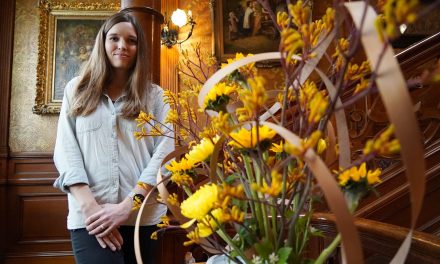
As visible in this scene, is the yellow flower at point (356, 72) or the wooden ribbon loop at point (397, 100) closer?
the wooden ribbon loop at point (397, 100)

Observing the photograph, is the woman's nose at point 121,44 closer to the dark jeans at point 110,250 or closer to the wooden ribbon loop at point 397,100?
the dark jeans at point 110,250

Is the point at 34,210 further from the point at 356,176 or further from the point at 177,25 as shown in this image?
the point at 356,176

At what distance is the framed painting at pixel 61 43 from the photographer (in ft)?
14.8

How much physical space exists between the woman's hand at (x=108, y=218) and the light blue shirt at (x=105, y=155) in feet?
0.20

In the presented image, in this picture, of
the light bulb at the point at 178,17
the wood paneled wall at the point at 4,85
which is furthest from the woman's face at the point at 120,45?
the wood paneled wall at the point at 4,85

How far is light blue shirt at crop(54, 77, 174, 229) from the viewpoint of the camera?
1.30 m

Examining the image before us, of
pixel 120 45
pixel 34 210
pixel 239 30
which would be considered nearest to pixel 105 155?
pixel 120 45

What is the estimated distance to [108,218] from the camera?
1.23m

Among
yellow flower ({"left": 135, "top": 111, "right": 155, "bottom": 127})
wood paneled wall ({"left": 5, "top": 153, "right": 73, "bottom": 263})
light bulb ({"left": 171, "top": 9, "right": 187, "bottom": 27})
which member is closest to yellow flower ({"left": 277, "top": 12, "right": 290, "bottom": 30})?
yellow flower ({"left": 135, "top": 111, "right": 155, "bottom": 127})

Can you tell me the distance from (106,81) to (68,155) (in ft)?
0.98

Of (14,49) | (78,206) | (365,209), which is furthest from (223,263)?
(14,49)

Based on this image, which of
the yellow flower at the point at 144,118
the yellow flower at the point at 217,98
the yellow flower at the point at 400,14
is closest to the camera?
the yellow flower at the point at 400,14

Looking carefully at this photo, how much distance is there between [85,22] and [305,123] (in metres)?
4.76

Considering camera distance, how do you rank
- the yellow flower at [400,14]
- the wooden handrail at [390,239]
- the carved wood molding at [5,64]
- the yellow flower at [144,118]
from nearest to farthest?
the yellow flower at [400,14]
the yellow flower at [144,118]
the wooden handrail at [390,239]
the carved wood molding at [5,64]
